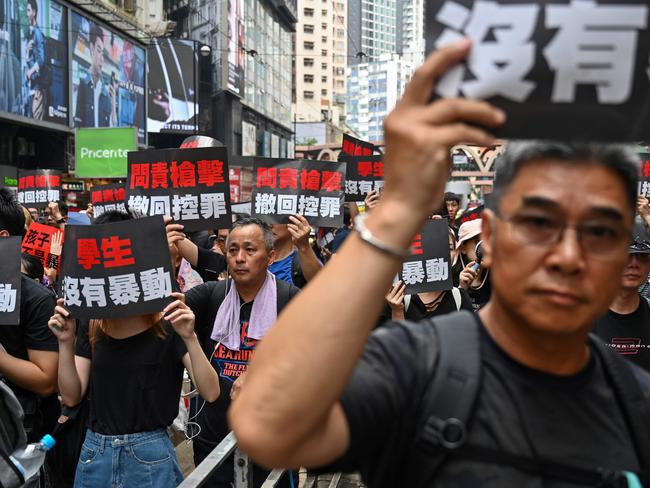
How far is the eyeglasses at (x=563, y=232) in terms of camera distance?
52.2 inches

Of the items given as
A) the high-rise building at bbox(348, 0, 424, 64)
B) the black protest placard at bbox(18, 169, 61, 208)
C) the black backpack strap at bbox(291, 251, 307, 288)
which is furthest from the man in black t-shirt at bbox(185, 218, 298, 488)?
the high-rise building at bbox(348, 0, 424, 64)

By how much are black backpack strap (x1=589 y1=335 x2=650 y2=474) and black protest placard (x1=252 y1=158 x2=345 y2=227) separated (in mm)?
4763

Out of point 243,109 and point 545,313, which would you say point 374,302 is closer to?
point 545,313

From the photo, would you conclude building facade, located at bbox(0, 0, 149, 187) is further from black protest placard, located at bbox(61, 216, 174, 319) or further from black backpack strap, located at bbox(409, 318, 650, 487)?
black backpack strap, located at bbox(409, 318, 650, 487)

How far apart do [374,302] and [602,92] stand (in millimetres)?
564

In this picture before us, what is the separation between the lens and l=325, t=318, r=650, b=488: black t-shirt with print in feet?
4.38

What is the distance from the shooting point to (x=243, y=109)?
176 ft

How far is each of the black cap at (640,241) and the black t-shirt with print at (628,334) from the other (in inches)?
14.3

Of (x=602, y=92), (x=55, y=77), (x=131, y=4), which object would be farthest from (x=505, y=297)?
(x=131, y=4)

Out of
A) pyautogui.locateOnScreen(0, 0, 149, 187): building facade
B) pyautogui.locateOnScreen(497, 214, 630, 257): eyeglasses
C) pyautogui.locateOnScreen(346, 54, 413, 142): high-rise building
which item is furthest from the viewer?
pyautogui.locateOnScreen(346, 54, 413, 142): high-rise building

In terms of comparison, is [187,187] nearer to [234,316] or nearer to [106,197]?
[234,316]

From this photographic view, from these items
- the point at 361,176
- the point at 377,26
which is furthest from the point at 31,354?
the point at 377,26

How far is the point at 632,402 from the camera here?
4.77 ft

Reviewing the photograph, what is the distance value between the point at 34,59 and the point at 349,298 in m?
24.3
